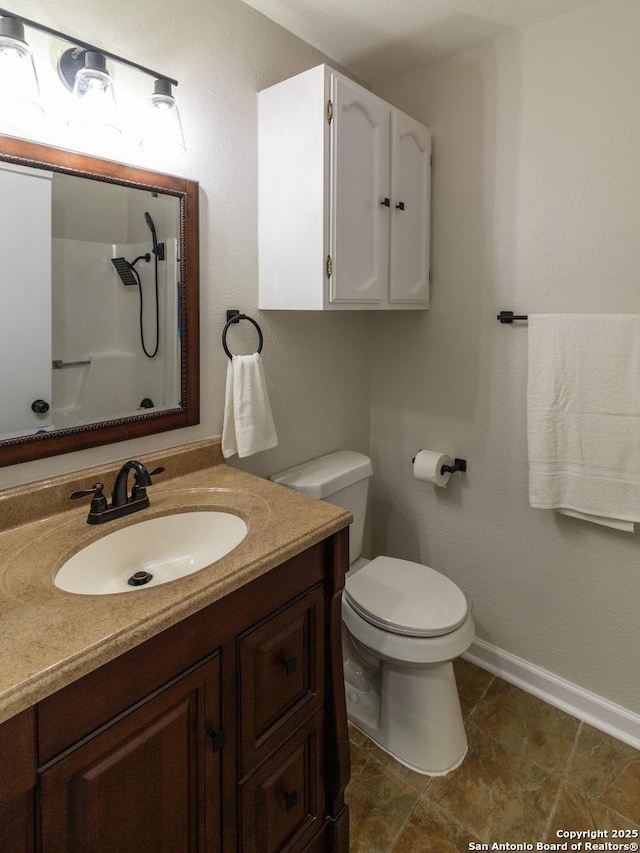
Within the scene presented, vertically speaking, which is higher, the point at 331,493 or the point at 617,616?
the point at 331,493

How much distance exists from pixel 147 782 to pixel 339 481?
1093 mm

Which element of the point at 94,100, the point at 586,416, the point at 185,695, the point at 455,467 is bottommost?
the point at 185,695

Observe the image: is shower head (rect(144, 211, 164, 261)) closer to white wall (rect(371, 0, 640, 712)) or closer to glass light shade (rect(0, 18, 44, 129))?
glass light shade (rect(0, 18, 44, 129))

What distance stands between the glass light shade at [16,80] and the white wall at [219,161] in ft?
0.25

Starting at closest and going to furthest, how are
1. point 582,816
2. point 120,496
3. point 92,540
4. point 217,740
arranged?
point 217,740
point 92,540
point 120,496
point 582,816

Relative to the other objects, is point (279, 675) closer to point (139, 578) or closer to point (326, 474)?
point (139, 578)

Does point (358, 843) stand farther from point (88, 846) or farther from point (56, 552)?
point (56, 552)

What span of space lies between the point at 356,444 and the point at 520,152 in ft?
4.10

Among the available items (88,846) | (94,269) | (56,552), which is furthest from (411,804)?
(94,269)

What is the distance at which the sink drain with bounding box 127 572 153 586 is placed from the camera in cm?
117

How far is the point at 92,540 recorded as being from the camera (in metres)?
1.14

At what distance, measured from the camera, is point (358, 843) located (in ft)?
4.61

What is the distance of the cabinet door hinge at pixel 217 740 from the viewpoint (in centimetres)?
99

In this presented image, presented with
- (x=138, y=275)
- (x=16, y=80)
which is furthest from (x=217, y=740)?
(x=16, y=80)
